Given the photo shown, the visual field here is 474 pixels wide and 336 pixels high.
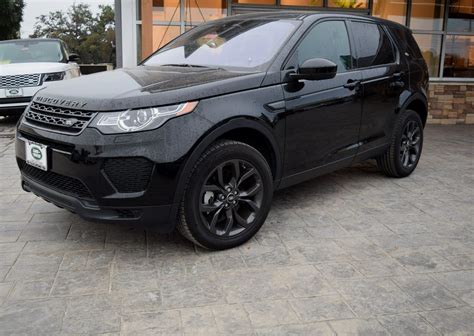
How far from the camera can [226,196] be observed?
350 centimetres

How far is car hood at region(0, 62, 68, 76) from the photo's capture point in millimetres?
9086

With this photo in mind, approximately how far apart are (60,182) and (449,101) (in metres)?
8.82

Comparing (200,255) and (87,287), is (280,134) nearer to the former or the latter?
(200,255)

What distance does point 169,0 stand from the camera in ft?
30.7

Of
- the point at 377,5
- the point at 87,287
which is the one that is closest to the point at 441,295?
the point at 87,287

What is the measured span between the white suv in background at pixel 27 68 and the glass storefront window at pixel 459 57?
768cm

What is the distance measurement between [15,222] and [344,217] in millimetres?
2783

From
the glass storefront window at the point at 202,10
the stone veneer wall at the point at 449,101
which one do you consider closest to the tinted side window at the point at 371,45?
the glass storefront window at the point at 202,10

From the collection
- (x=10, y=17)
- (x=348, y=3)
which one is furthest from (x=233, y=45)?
(x=10, y=17)

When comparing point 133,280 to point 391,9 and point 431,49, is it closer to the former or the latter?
point 391,9

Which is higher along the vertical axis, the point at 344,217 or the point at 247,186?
the point at 247,186

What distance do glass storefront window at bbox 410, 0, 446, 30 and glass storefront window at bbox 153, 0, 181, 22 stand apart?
15.6 feet

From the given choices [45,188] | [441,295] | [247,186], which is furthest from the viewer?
[247,186]

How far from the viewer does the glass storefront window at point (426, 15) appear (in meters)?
10.2
